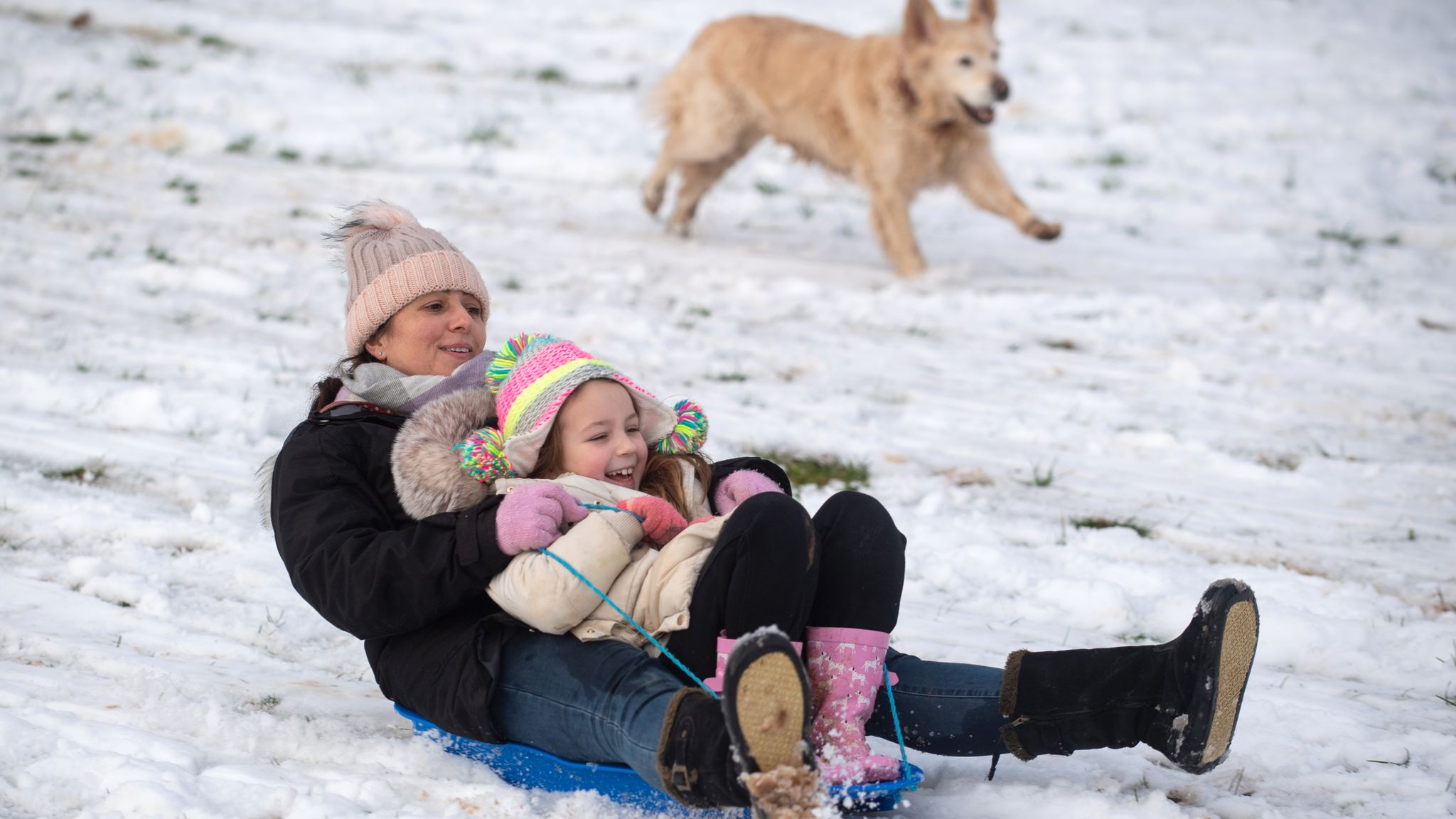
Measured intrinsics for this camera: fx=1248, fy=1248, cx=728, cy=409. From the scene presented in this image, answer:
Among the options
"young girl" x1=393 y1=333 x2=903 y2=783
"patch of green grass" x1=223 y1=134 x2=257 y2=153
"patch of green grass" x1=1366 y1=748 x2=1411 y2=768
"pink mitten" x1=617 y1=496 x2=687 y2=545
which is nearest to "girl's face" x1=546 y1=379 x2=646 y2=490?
"young girl" x1=393 y1=333 x2=903 y2=783

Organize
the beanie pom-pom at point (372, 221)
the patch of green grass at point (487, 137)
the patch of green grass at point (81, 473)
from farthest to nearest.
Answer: the patch of green grass at point (487, 137), the patch of green grass at point (81, 473), the beanie pom-pom at point (372, 221)

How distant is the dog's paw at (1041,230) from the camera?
6.66m

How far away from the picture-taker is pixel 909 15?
6738 mm

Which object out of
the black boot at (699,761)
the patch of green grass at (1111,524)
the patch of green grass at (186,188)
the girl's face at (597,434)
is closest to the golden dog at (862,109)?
the patch of green grass at (186,188)

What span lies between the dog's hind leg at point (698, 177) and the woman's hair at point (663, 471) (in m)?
5.41

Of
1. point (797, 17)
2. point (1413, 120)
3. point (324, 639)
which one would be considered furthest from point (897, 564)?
point (797, 17)

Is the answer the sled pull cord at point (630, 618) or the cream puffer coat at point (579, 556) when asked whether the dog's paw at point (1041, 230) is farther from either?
the sled pull cord at point (630, 618)

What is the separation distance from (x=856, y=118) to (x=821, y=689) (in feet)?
18.1

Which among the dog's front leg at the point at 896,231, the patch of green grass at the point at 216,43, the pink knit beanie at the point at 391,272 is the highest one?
the patch of green grass at the point at 216,43

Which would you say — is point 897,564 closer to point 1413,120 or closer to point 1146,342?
point 1146,342

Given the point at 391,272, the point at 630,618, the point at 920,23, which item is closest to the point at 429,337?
the point at 391,272

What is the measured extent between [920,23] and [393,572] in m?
5.59

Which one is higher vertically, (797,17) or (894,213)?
(797,17)

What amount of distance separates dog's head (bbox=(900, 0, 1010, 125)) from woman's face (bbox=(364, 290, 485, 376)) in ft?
15.8
